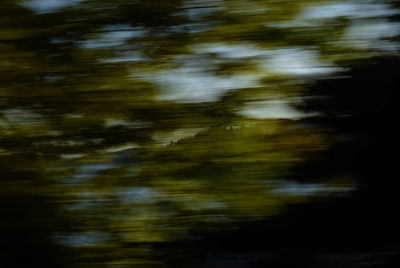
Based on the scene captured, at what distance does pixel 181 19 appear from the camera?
2510 mm

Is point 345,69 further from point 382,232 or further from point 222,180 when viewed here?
point 382,232

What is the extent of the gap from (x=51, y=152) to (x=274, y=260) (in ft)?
5.04

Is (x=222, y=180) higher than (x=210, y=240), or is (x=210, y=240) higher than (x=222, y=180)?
(x=222, y=180)

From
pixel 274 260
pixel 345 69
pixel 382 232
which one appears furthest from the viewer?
pixel 382 232

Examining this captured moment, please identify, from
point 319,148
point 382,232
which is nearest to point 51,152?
point 319,148

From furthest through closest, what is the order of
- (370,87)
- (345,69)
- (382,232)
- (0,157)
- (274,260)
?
(382,232), (274,260), (370,87), (345,69), (0,157)

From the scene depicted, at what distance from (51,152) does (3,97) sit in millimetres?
375

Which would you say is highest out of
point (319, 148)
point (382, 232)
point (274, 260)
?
point (319, 148)

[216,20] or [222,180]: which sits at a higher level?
[216,20]

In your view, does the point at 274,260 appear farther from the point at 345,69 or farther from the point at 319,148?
the point at 345,69

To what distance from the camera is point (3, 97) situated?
240 centimetres

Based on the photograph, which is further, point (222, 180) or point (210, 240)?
point (210, 240)

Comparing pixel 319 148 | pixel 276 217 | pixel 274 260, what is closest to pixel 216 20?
pixel 319 148

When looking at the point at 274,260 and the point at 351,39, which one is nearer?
the point at 351,39
